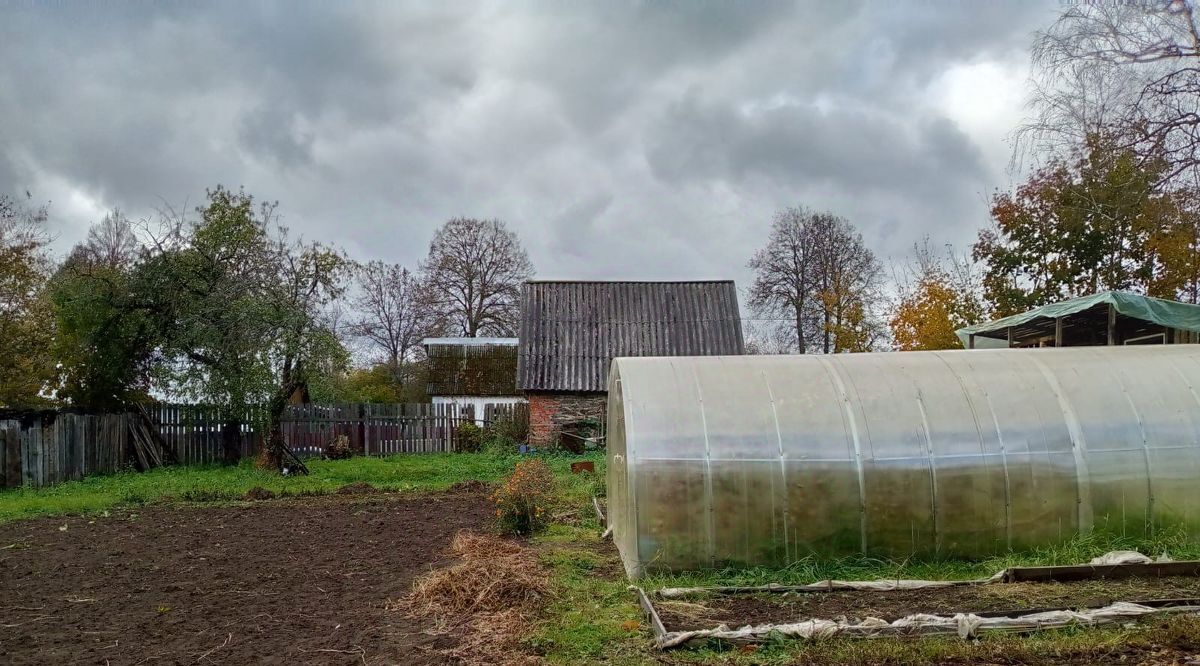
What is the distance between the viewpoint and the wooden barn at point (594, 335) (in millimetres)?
24219

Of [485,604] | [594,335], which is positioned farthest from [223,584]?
[594,335]

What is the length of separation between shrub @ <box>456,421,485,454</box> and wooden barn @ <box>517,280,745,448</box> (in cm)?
170

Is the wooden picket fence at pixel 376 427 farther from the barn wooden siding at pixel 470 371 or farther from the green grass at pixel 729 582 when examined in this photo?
the green grass at pixel 729 582

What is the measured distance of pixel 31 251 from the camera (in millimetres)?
23609

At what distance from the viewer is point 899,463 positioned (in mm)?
8516

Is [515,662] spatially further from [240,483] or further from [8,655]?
[240,483]

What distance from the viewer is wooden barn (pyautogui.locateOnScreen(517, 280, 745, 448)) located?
79.5ft

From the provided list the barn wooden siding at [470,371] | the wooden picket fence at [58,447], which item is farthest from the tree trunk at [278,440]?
the barn wooden siding at [470,371]

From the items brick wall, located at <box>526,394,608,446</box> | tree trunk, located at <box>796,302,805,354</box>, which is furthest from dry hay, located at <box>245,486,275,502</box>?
tree trunk, located at <box>796,302,805,354</box>

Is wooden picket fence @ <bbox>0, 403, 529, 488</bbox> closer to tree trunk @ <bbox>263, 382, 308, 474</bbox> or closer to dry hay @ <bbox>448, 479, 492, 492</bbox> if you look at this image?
tree trunk @ <bbox>263, 382, 308, 474</bbox>

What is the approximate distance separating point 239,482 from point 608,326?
1207 cm

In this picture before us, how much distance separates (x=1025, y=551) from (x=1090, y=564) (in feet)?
2.85

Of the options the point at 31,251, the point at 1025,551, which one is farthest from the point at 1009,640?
the point at 31,251

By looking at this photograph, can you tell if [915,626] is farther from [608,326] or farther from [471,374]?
[471,374]
